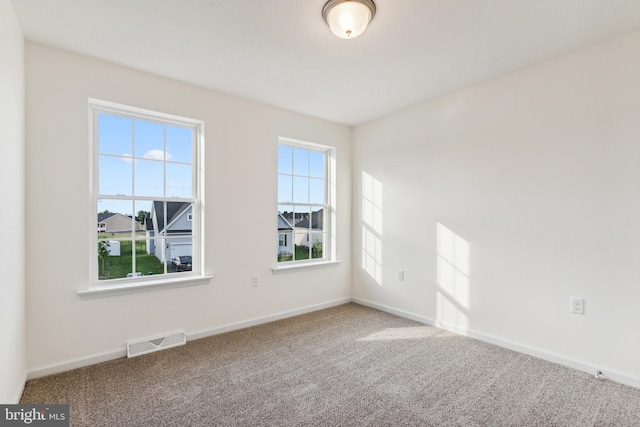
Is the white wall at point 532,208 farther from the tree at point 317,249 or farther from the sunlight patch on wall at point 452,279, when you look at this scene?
the tree at point 317,249

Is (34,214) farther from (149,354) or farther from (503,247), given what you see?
(503,247)

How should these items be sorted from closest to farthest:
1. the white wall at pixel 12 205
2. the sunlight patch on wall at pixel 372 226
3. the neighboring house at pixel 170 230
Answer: the white wall at pixel 12 205
the neighboring house at pixel 170 230
the sunlight patch on wall at pixel 372 226

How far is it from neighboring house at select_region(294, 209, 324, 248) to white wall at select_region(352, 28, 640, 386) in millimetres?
1004

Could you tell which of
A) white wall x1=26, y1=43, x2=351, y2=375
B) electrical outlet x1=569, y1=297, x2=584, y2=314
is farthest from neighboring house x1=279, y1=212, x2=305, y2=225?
electrical outlet x1=569, y1=297, x2=584, y2=314

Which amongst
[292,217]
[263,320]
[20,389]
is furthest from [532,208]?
[20,389]

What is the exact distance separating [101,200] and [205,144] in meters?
1.06

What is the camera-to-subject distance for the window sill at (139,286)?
2612mm

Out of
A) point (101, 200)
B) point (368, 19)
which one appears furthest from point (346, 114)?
point (101, 200)

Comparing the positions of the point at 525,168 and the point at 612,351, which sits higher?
the point at 525,168

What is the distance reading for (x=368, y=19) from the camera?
2.05m

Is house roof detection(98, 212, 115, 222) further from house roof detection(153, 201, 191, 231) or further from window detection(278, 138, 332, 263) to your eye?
window detection(278, 138, 332, 263)

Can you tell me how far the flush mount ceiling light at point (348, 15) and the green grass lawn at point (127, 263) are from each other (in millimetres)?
2503

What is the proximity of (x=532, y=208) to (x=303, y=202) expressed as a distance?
254 cm

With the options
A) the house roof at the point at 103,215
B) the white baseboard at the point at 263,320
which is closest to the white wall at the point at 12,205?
the house roof at the point at 103,215
